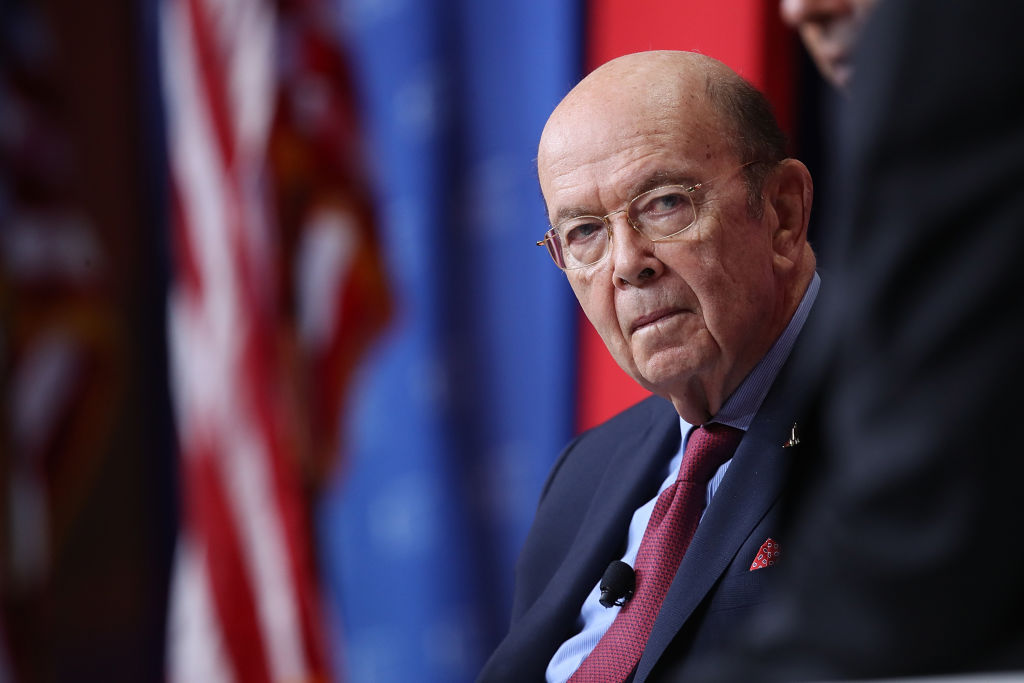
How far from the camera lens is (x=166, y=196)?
11.6 feet

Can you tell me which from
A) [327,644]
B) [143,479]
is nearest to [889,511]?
[327,644]

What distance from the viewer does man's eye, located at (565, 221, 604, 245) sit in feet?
5.43

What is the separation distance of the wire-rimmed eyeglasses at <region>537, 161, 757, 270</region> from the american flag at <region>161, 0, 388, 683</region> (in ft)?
4.96

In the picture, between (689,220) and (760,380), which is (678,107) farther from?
(760,380)

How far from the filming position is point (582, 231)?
1676mm

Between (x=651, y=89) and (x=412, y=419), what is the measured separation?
1.67m

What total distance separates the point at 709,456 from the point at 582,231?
415mm

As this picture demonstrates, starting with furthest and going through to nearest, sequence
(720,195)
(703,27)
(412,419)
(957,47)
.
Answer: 1. (412,419)
2. (703,27)
3. (720,195)
4. (957,47)

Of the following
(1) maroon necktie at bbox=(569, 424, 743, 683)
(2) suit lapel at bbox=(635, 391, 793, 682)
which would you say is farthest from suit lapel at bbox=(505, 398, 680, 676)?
(2) suit lapel at bbox=(635, 391, 793, 682)

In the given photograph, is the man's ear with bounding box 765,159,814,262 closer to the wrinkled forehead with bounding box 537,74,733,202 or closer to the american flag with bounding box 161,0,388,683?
the wrinkled forehead with bounding box 537,74,733,202

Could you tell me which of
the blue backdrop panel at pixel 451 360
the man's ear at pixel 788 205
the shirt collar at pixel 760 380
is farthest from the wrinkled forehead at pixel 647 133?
the blue backdrop panel at pixel 451 360

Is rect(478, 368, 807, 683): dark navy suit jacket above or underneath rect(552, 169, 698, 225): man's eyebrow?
underneath

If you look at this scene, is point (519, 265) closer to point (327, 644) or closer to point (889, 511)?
point (327, 644)

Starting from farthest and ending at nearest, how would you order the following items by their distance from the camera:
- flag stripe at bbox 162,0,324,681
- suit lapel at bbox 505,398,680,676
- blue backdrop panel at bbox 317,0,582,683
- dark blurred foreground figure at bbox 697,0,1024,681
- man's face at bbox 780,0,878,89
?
flag stripe at bbox 162,0,324,681 → blue backdrop panel at bbox 317,0,582,683 → suit lapel at bbox 505,398,680,676 → man's face at bbox 780,0,878,89 → dark blurred foreground figure at bbox 697,0,1024,681
